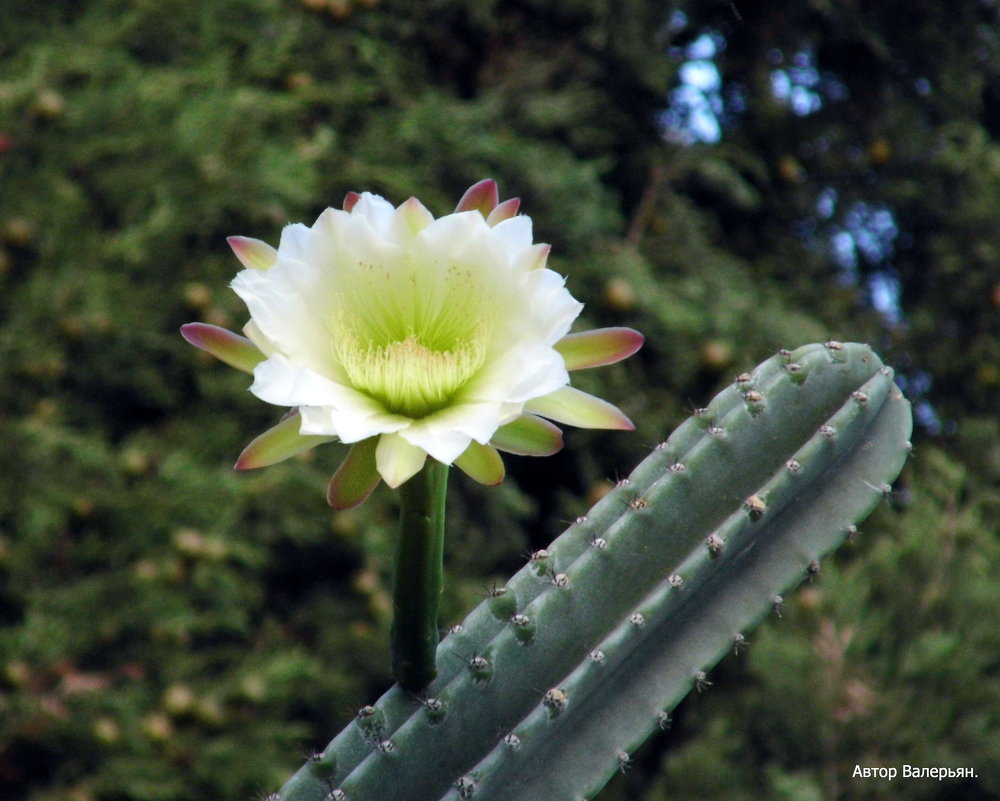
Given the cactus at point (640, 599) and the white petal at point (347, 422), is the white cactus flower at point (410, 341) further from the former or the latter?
the cactus at point (640, 599)

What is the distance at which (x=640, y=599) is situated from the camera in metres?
0.54

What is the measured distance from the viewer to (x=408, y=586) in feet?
1.53

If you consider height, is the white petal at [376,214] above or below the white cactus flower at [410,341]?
above

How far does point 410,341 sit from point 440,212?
98 cm

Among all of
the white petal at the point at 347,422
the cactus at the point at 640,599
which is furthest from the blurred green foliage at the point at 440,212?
the white petal at the point at 347,422

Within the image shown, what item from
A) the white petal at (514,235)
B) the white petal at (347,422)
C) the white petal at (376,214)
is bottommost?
the white petal at (347,422)

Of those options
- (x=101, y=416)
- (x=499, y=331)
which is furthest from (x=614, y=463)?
(x=499, y=331)

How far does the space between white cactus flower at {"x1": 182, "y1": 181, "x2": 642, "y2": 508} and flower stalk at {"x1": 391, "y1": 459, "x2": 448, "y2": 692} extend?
2 centimetres

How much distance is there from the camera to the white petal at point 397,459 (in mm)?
420

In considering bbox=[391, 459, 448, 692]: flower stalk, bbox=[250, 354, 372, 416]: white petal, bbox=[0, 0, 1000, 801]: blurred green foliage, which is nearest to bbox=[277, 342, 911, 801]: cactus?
bbox=[391, 459, 448, 692]: flower stalk

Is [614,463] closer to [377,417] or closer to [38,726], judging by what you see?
[38,726]

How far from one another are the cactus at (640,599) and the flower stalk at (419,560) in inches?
1.6

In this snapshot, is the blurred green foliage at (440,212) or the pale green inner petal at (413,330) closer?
the pale green inner petal at (413,330)

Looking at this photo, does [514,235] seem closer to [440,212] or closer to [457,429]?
[457,429]
